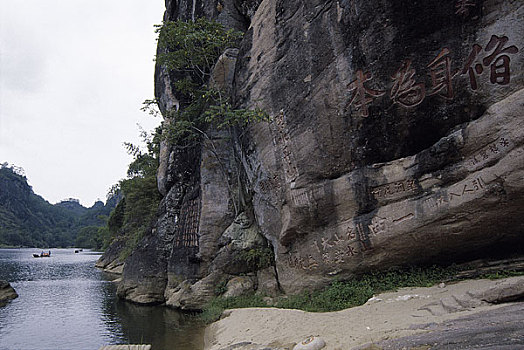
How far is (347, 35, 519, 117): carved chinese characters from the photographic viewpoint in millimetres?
5551

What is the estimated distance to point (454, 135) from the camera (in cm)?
596

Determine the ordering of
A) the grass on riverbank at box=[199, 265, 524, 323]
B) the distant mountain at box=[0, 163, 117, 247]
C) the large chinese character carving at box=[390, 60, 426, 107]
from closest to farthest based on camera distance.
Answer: the grass on riverbank at box=[199, 265, 524, 323] < the large chinese character carving at box=[390, 60, 426, 107] < the distant mountain at box=[0, 163, 117, 247]

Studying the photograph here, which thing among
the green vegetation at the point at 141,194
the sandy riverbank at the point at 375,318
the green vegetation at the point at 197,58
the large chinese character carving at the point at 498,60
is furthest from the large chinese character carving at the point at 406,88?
the green vegetation at the point at 141,194

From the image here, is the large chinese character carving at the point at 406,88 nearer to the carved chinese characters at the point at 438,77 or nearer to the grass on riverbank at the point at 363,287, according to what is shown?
the carved chinese characters at the point at 438,77

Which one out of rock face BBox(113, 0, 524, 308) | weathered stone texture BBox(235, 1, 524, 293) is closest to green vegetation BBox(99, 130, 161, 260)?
rock face BBox(113, 0, 524, 308)

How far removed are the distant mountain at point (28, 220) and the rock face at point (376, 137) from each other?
62.0 metres

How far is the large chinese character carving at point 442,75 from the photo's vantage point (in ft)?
19.8

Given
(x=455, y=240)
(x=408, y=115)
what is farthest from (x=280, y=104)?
(x=455, y=240)

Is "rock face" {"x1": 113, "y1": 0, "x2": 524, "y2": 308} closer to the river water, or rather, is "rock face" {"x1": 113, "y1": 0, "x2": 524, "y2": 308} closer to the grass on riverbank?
the grass on riverbank

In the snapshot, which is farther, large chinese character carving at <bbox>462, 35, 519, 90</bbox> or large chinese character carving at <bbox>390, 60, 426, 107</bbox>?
large chinese character carving at <bbox>390, 60, 426, 107</bbox>

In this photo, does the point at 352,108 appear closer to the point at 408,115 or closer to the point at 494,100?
the point at 408,115

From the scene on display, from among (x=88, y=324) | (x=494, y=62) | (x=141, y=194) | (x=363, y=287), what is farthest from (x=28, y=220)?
(x=494, y=62)

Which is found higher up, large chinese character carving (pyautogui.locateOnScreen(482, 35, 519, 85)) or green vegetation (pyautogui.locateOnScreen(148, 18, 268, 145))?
green vegetation (pyautogui.locateOnScreen(148, 18, 268, 145))

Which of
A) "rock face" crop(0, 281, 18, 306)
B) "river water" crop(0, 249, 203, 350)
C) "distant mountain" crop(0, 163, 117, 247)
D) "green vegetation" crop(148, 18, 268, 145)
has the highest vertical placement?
"distant mountain" crop(0, 163, 117, 247)
